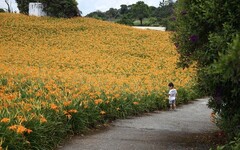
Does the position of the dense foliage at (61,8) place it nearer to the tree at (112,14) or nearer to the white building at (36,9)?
the white building at (36,9)

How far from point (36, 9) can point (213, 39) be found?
36.1 m

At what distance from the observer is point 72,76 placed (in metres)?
13.6

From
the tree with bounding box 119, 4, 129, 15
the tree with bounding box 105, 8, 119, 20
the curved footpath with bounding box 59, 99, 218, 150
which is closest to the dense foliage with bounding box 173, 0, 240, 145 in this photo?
the curved footpath with bounding box 59, 99, 218, 150

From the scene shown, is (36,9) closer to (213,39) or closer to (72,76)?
(72,76)

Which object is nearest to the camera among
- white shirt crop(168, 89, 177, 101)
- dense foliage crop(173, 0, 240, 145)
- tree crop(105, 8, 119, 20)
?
dense foliage crop(173, 0, 240, 145)

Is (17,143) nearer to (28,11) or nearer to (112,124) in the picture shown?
(112,124)

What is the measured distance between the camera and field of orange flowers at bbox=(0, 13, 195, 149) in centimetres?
671

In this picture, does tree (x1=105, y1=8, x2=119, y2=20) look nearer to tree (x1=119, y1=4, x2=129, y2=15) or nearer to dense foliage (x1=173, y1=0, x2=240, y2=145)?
tree (x1=119, y1=4, x2=129, y2=15)

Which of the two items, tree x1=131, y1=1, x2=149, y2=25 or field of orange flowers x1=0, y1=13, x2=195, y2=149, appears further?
tree x1=131, y1=1, x2=149, y2=25

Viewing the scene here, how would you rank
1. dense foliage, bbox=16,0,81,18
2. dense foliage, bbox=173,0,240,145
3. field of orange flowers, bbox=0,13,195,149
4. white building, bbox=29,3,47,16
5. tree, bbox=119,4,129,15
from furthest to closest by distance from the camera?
tree, bbox=119,4,129,15, white building, bbox=29,3,47,16, dense foliage, bbox=16,0,81,18, field of orange flowers, bbox=0,13,195,149, dense foliage, bbox=173,0,240,145

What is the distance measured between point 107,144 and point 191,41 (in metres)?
2.29

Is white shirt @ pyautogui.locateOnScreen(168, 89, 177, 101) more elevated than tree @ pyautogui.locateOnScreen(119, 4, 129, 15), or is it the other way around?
tree @ pyautogui.locateOnScreen(119, 4, 129, 15)

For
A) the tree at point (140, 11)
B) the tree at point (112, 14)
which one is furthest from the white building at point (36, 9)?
the tree at point (112, 14)

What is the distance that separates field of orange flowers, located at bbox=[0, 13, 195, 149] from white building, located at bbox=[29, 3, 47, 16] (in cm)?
280
